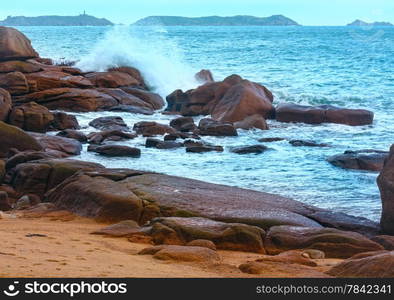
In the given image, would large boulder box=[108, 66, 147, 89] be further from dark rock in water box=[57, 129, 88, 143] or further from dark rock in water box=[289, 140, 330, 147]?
dark rock in water box=[289, 140, 330, 147]

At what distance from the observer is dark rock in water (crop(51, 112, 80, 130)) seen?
18078 millimetres

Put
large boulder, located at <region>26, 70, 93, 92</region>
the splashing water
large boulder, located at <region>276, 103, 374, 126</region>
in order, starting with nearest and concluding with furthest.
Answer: large boulder, located at <region>276, 103, 374, 126</region>
large boulder, located at <region>26, 70, 93, 92</region>
the splashing water

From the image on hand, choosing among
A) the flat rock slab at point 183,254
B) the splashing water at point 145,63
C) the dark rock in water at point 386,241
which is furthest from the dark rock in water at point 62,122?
the flat rock slab at point 183,254

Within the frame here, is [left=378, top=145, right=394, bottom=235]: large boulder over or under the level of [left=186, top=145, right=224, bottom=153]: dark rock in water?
over

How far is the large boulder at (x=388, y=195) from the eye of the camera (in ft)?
29.7

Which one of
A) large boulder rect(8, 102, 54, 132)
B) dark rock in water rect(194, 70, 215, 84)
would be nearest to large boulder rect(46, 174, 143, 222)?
large boulder rect(8, 102, 54, 132)

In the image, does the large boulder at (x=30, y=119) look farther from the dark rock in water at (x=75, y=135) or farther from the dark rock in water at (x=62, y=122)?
the dark rock in water at (x=75, y=135)

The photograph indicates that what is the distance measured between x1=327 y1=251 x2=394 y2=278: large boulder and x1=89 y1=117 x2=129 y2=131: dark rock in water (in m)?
12.8

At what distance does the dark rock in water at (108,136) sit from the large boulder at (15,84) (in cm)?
476

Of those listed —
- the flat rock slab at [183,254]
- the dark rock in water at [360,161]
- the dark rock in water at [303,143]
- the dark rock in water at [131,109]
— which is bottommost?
the dark rock in water at [131,109]

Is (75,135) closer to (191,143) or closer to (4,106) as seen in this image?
(4,106)

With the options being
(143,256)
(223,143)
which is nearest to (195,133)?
(223,143)

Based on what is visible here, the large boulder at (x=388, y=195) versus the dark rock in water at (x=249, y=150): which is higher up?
the large boulder at (x=388, y=195)

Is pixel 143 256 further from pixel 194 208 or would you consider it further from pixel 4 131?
pixel 4 131
